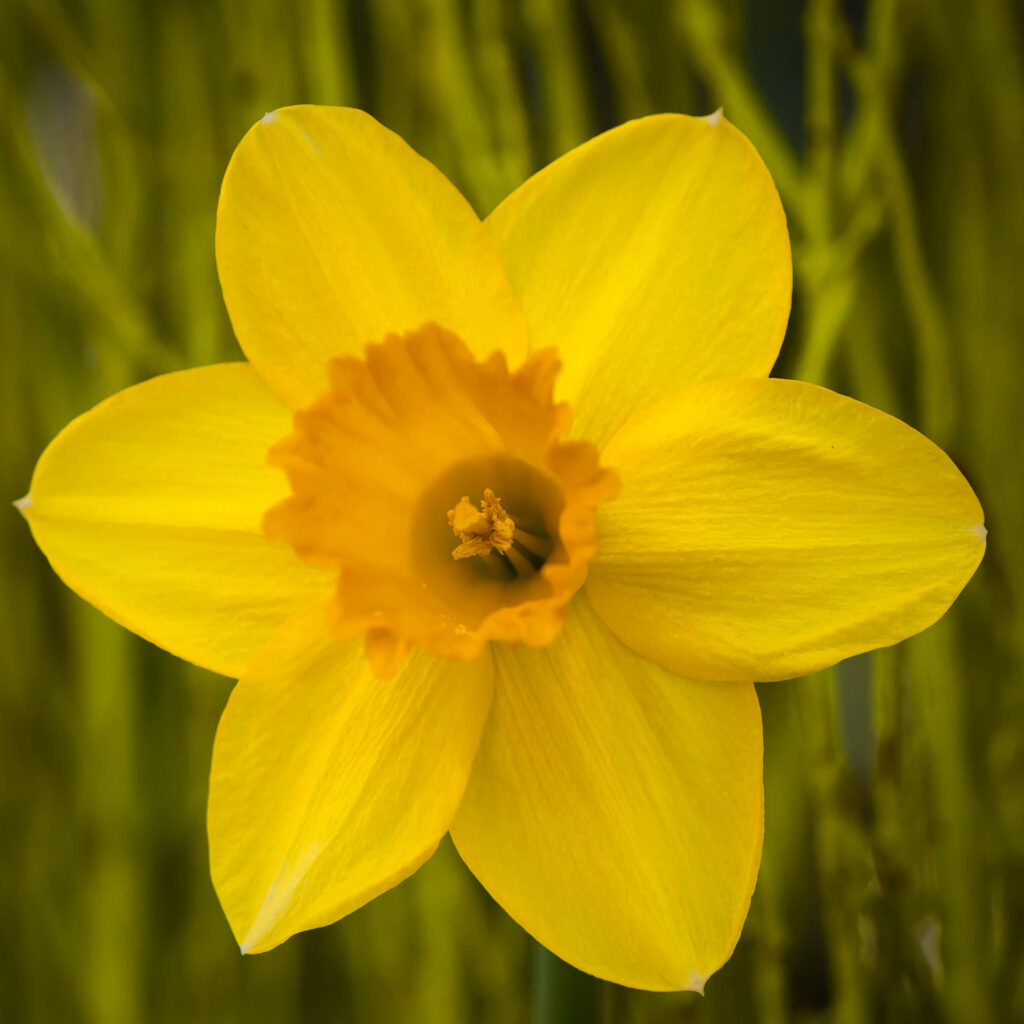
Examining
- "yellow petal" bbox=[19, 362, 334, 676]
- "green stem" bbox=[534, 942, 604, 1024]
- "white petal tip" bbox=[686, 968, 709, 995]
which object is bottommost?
"green stem" bbox=[534, 942, 604, 1024]

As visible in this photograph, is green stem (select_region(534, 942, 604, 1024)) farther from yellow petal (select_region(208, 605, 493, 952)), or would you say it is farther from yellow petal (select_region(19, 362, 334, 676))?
yellow petal (select_region(19, 362, 334, 676))

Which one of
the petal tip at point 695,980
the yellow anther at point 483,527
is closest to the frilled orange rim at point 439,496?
the yellow anther at point 483,527

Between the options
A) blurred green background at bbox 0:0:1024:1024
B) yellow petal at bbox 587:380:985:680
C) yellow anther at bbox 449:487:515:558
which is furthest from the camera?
blurred green background at bbox 0:0:1024:1024

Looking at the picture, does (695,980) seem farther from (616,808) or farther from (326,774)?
(326,774)

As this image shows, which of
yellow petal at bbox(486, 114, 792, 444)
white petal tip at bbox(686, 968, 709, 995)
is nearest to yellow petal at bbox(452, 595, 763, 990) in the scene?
white petal tip at bbox(686, 968, 709, 995)

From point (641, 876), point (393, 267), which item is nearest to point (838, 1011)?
point (641, 876)

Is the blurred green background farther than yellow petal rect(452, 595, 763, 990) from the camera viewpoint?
Yes

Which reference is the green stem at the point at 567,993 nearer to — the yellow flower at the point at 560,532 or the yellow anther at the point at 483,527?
the yellow flower at the point at 560,532

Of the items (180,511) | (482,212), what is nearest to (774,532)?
(180,511)
